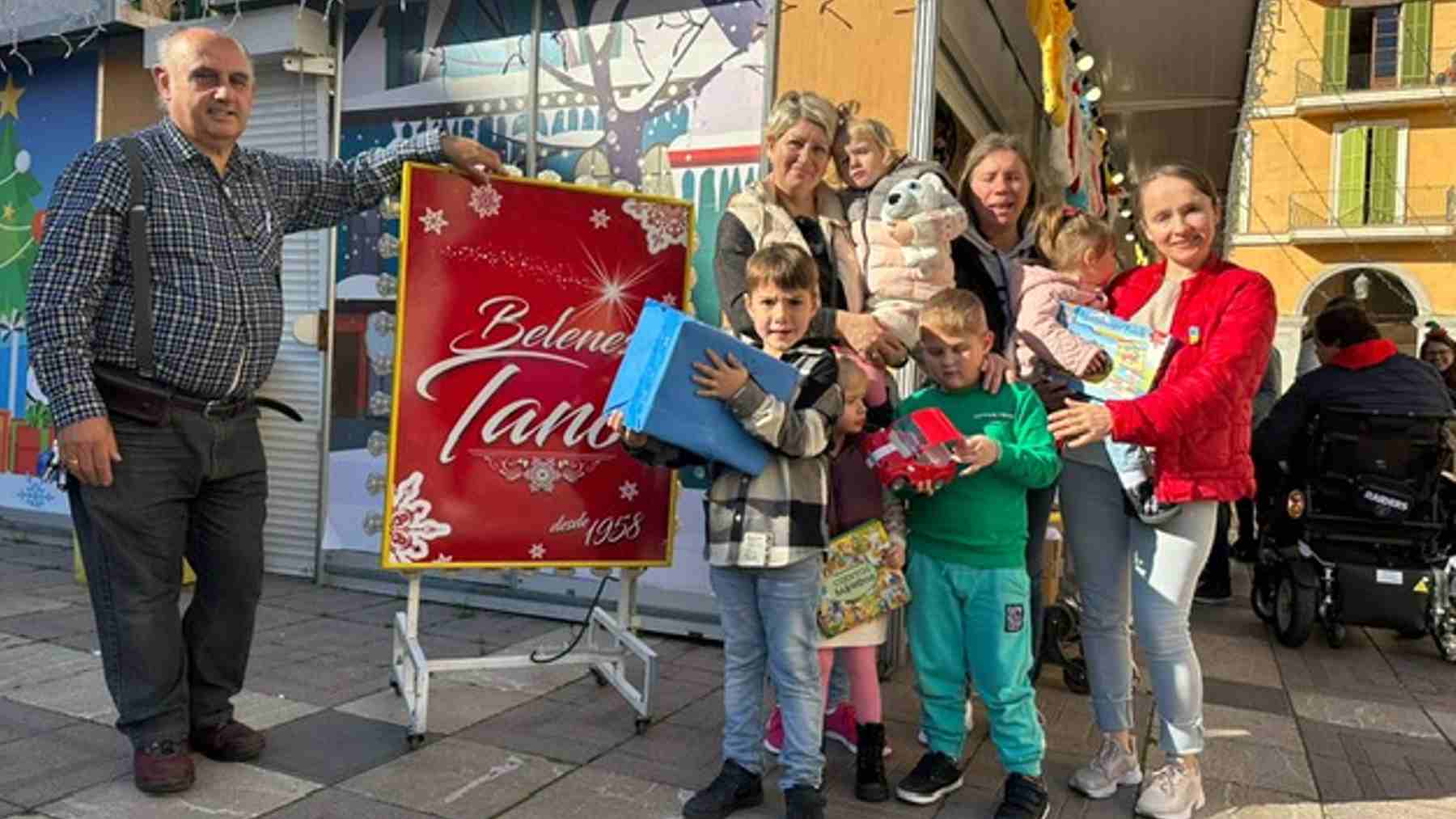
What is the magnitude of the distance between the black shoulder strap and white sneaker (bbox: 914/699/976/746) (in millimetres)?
2394

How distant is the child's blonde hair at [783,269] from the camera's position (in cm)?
264

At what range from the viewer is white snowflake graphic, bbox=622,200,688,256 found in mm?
3426

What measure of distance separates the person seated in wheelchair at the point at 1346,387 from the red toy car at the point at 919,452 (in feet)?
10.4

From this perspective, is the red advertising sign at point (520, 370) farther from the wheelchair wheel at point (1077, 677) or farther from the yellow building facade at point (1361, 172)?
the yellow building facade at point (1361, 172)

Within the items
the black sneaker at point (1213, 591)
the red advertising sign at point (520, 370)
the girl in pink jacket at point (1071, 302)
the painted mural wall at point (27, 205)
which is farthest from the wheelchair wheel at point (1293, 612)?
the painted mural wall at point (27, 205)

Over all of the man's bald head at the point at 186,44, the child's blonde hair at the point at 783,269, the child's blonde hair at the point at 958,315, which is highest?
the man's bald head at the point at 186,44

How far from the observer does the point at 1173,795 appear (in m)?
2.78

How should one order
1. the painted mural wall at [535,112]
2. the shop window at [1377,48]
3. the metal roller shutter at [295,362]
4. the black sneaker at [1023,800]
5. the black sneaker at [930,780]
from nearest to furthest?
the black sneaker at [1023,800] → the black sneaker at [930,780] → the painted mural wall at [535,112] → the metal roller shutter at [295,362] → the shop window at [1377,48]

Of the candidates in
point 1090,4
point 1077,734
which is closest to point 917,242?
point 1077,734

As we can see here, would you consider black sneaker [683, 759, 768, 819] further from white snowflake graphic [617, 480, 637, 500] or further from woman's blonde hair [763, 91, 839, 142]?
woman's blonde hair [763, 91, 839, 142]

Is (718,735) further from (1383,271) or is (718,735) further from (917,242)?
(1383,271)

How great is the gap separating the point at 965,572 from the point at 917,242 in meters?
0.93

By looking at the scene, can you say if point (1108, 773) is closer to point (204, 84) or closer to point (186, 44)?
point (204, 84)

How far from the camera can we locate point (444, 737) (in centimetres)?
321
